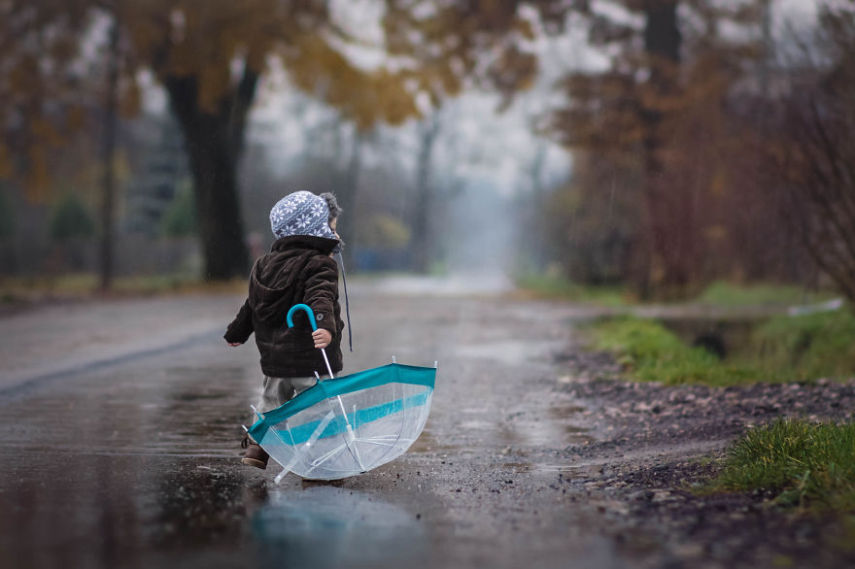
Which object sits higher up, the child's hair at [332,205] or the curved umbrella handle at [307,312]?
the child's hair at [332,205]

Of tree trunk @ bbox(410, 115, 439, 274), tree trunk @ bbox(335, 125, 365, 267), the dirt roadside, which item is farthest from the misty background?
tree trunk @ bbox(410, 115, 439, 274)

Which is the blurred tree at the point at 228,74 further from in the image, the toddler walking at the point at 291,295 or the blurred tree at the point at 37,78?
the toddler walking at the point at 291,295

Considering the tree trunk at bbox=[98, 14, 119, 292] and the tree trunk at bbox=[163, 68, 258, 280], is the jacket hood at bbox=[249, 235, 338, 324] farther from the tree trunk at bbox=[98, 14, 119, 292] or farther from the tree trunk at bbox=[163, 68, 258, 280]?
the tree trunk at bbox=[163, 68, 258, 280]

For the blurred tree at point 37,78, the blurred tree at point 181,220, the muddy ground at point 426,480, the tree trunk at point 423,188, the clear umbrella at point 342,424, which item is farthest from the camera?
the tree trunk at point 423,188

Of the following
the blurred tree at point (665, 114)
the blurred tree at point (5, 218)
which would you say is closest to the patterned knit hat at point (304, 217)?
the blurred tree at point (665, 114)

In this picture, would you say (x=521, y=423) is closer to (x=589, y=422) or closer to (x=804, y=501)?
(x=589, y=422)

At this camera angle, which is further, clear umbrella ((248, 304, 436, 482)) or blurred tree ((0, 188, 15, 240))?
blurred tree ((0, 188, 15, 240))

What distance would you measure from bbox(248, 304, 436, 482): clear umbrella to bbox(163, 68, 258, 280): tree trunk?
78.0 ft

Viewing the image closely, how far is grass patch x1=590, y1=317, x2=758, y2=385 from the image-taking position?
10141mm

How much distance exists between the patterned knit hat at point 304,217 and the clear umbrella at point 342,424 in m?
0.55

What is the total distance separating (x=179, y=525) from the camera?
4.80m

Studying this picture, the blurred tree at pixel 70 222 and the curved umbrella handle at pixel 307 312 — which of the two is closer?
the curved umbrella handle at pixel 307 312

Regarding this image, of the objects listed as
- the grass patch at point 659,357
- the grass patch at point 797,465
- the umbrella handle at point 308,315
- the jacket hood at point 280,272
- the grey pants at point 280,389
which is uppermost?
the jacket hood at point 280,272

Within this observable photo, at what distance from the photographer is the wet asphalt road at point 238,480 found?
14.4 ft
